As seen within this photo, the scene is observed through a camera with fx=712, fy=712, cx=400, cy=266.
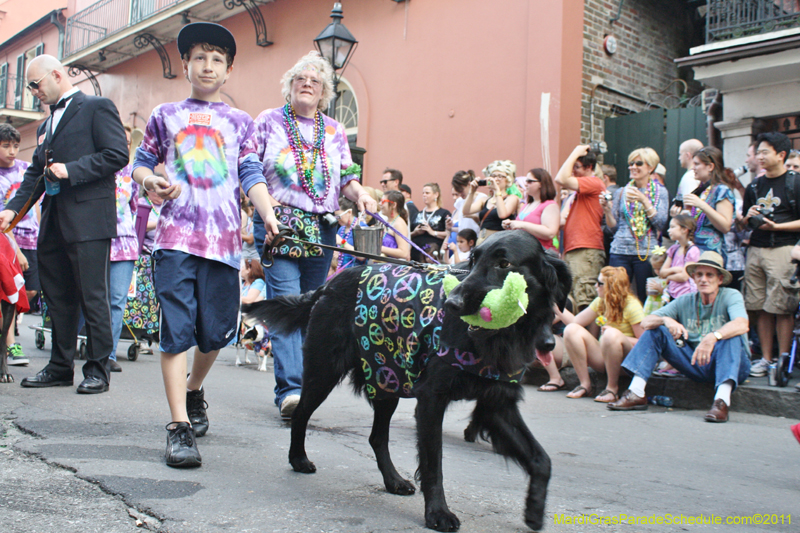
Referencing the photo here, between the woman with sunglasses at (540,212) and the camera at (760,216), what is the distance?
180 centimetres

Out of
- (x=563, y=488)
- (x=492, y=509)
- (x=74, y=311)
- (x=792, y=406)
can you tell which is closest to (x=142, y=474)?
(x=492, y=509)

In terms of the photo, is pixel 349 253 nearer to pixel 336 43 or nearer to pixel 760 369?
pixel 760 369

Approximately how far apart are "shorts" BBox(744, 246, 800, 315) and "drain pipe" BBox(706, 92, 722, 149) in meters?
3.21

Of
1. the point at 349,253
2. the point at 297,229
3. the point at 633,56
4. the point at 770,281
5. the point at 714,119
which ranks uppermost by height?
the point at 633,56

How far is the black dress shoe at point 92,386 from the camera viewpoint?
16.5 feet

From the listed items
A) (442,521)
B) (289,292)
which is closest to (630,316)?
(289,292)

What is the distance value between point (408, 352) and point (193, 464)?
3.86 feet

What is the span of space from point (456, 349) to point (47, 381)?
3921 mm

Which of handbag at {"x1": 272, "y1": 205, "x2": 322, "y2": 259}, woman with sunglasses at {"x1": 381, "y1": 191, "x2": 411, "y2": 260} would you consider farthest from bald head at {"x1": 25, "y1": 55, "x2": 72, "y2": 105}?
woman with sunglasses at {"x1": 381, "y1": 191, "x2": 411, "y2": 260}

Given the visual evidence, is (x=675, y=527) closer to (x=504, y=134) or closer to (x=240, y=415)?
(x=240, y=415)

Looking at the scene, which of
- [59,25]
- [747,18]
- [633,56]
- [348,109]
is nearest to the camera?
[747,18]

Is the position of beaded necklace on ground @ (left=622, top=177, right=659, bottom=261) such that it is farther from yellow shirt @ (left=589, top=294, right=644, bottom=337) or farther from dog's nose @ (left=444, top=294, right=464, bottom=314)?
dog's nose @ (left=444, top=294, right=464, bottom=314)

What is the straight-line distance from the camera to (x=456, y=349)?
2646 millimetres

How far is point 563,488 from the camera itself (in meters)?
3.40
